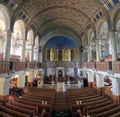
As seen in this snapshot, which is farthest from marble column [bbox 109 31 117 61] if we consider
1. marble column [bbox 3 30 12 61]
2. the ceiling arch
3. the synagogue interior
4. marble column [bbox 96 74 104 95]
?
the ceiling arch

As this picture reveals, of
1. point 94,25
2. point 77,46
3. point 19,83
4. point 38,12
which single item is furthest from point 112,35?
point 77,46

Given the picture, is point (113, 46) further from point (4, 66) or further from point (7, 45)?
point (7, 45)

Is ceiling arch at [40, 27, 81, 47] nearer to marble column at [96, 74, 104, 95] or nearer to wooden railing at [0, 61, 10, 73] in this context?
marble column at [96, 74, 104, 95]

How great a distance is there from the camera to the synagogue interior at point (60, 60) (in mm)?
8367

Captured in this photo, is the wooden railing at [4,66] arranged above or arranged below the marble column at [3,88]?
above

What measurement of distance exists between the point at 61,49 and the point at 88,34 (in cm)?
822

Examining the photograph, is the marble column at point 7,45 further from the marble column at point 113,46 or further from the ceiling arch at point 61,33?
the ceiling arch at point 61,33

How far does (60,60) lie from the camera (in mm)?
24641

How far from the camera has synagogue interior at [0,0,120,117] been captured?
837cm

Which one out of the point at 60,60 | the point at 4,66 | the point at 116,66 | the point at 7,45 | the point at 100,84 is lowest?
the point at 100,84

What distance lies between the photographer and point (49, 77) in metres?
23.6

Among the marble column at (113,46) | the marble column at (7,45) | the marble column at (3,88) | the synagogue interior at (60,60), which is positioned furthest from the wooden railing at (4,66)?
the marble column at (113,46)

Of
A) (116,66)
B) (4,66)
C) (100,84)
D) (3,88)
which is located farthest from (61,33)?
(3,88)

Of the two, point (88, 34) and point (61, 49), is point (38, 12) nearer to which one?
point (88, 34)
